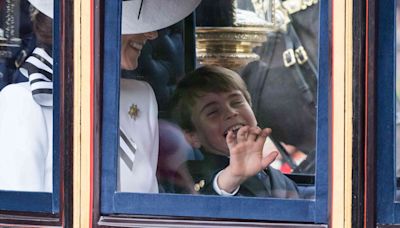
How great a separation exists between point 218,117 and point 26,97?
583mm

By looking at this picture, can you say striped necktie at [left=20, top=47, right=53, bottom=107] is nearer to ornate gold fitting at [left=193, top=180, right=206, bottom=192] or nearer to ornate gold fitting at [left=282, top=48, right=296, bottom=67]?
ornate gold fitting at [left=193, top=180, right=206, bottom=192]

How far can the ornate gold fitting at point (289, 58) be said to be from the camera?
3.96 m

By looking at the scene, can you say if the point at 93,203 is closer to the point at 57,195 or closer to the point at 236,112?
the point at 57,195

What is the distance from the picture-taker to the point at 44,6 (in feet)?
12.6

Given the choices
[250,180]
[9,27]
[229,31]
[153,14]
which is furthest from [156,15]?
Answer: [250,180]

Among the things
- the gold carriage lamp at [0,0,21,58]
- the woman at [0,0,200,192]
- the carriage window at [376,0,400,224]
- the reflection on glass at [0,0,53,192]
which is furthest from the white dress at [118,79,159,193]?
the carriage window at [376,0,400,224]

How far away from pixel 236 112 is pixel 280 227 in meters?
0.36

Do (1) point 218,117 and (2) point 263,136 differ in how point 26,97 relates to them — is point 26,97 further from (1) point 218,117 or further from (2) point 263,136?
(2) point 263,136

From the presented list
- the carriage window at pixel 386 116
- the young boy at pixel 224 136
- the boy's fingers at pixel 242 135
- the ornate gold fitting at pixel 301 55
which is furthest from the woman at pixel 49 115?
the carriage window at pixel 386 116

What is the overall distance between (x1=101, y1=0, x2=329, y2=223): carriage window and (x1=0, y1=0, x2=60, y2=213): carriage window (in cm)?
19

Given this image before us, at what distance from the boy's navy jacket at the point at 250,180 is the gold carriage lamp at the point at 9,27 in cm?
63

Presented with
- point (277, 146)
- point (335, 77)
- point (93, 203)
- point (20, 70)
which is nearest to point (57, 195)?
point (93, 203)

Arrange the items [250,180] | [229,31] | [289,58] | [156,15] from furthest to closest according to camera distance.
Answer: [289,58] → [229,31] → [156,15] → [250,180]

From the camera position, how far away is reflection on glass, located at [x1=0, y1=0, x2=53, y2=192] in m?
3.83
